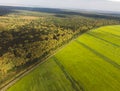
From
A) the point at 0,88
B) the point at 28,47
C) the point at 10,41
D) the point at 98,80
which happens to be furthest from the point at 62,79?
the point at 10,41

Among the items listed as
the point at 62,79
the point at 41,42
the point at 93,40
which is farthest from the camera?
the point at 93,40

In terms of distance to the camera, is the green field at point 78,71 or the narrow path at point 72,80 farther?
the green field at point 78,71

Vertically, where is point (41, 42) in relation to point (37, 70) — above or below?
below

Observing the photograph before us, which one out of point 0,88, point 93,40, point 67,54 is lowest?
point 93,40

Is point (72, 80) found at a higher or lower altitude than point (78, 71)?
higher

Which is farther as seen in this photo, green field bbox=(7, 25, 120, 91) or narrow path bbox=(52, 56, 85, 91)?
green field bbox=(7, 25, 120, 91)

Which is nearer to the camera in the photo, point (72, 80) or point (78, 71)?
point (72, 80)

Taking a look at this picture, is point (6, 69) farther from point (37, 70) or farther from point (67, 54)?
point (67, 54)

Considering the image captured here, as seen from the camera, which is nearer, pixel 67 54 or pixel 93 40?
pixel 67 54
